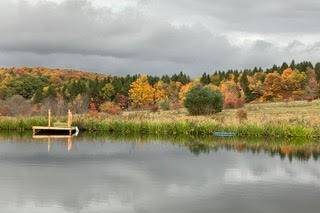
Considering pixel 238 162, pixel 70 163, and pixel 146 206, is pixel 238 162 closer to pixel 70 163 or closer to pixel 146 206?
pixel 70 163

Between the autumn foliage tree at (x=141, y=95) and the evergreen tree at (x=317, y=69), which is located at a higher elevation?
the evergreen tree at (x=317, y=69)

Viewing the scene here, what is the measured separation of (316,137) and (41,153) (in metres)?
21.3

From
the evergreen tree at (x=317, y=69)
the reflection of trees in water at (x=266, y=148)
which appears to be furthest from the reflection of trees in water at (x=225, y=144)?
the evergreen tree at (x=317, y=69)

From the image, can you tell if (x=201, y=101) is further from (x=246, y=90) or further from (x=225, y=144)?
(x=246, y=90)

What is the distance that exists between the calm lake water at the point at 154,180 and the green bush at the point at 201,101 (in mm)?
27791

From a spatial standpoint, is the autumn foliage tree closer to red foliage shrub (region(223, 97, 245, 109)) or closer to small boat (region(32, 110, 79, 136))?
red foliage shrub (region(223, 97, 245, 109))

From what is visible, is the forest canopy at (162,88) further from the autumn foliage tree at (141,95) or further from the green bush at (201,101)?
the green bush at (201,101)

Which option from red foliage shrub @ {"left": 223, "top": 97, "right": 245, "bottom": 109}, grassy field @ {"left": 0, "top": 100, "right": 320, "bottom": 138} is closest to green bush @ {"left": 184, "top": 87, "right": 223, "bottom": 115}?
grassy field @ {"left": 0, "top": 100, "right": 320, "bottom": 138}

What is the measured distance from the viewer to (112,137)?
4538cm

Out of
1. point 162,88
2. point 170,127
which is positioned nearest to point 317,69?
point 162,88

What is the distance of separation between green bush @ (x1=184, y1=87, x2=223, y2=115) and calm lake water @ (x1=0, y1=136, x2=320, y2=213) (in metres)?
27.8

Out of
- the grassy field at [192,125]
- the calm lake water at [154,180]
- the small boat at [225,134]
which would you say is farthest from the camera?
the small boat at [225,134]

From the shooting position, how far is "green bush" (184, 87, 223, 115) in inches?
2569

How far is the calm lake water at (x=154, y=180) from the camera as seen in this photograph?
60.6 ft
